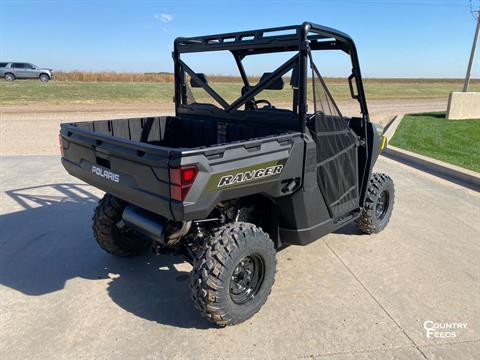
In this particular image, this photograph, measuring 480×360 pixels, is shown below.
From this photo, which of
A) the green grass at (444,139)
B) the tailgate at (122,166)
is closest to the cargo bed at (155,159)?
the tailgate at (122,166)

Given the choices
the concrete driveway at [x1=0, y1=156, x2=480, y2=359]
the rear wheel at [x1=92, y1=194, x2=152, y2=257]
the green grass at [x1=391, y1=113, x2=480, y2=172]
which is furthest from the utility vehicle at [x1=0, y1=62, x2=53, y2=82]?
the rear wheel at [x1=92, y1=194, x2=152, y2=257]

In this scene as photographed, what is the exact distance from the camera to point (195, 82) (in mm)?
3943

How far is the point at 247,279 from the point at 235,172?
0.95 meters

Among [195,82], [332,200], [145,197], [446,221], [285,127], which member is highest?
[195,82]

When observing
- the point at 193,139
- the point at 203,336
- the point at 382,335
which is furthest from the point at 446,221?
the point at 203,336

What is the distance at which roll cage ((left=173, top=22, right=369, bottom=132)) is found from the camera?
2941 millimetres

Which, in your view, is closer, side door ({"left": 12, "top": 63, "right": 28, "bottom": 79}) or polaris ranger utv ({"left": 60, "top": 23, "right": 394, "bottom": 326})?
polaris ranger utv ({"left": 60, "top": 23, "right": 394, "bottom": 326})

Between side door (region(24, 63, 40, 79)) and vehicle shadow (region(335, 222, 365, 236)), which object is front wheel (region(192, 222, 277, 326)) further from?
side door (region(24, 63, 40, 79))

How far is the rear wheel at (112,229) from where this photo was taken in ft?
11.7

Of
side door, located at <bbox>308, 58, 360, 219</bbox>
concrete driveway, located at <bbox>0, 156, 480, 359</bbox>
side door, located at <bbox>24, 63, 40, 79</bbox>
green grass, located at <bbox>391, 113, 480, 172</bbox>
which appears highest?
side door, located at <bbox>24, 63, 40, 79</bbox>

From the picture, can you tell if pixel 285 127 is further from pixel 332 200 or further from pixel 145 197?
pixel 145 197

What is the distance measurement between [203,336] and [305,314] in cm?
78

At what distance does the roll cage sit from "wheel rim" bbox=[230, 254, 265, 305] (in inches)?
41.8

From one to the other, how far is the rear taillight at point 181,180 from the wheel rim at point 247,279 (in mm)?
835
